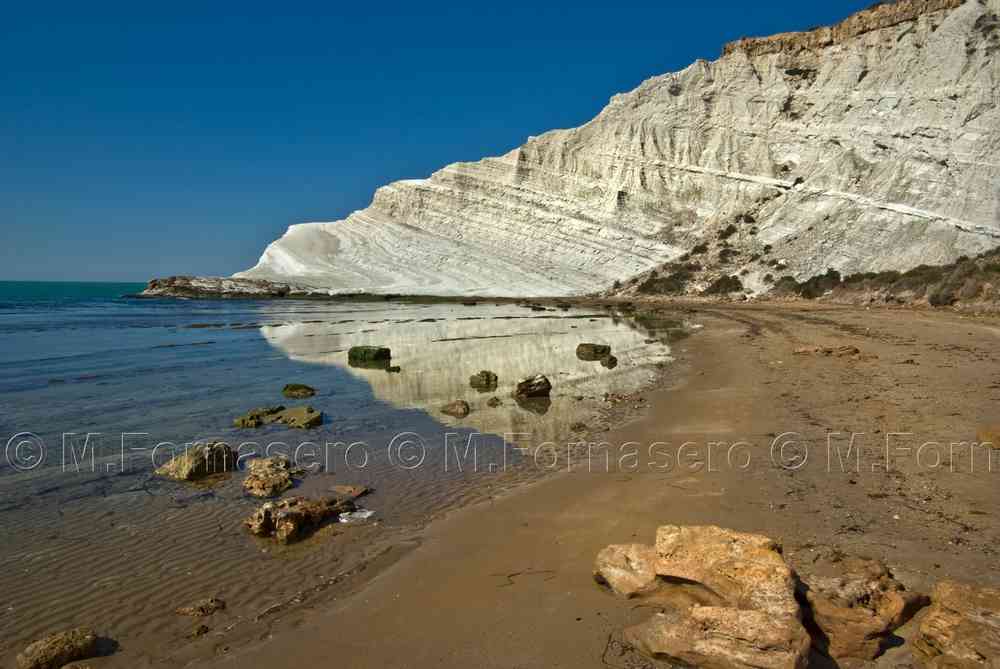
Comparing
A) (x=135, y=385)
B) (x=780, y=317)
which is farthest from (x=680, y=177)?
(x=135, y=385)

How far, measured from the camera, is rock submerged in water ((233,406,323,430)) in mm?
8328

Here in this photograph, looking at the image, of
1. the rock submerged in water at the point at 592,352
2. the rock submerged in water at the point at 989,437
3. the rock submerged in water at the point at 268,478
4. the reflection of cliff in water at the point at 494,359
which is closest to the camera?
the rock submerged in water at the point at 989,437

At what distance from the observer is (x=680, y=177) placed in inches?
1658

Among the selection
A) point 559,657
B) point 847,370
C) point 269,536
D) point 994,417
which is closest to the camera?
point 559,657

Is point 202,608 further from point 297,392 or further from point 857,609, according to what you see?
point 297,392

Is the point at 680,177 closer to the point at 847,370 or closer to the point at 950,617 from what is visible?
the point at 847,370

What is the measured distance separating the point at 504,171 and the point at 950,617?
1918 inches

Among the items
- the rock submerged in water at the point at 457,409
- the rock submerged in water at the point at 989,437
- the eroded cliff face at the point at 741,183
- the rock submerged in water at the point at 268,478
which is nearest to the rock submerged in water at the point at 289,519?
the rock submerged in water at the point at 268,478

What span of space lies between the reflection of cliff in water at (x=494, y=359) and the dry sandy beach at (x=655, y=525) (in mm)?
1711

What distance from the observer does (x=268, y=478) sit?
19.3 ft

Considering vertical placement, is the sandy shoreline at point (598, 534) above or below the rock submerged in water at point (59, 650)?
above

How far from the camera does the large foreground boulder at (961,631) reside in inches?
96.2

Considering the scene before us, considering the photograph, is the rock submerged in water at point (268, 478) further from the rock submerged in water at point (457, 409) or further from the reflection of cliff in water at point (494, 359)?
the rock submerged in water at point (457, 409)

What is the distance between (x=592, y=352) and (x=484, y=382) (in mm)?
4274
